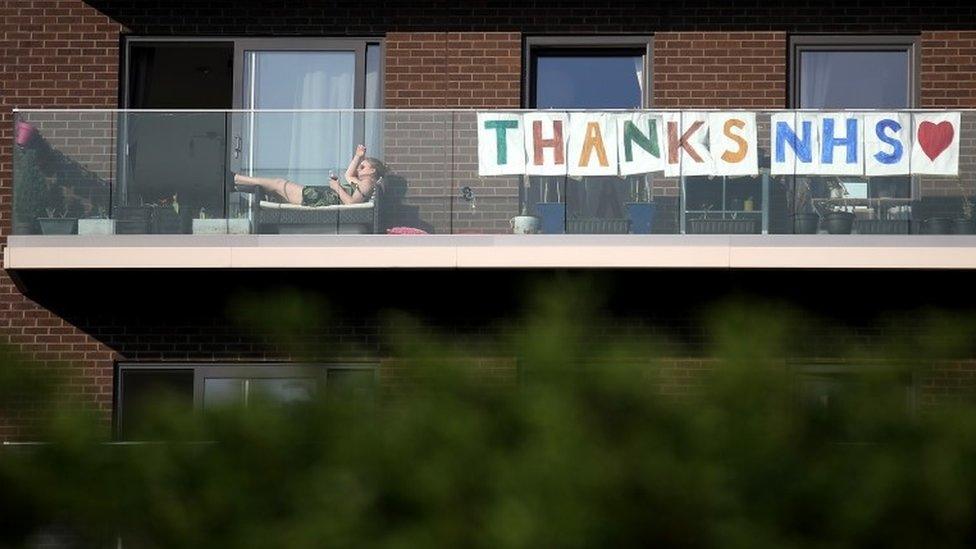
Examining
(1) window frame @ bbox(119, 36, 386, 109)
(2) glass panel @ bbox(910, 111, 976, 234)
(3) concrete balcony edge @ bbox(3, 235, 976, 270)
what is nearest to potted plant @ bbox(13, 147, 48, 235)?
(3) concrete balcony edge @ bbox(3, 235, 976, 270)

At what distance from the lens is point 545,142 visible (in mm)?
15070

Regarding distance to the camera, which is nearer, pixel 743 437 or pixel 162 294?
pixel 743 437

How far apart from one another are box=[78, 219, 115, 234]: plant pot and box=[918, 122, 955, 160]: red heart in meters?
6.85

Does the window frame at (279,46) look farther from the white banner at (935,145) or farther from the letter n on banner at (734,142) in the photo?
the white banner at (935,145)

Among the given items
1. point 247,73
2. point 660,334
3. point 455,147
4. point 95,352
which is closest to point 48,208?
point 95,352

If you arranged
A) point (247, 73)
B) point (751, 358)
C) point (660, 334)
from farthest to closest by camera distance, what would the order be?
point (247, 73), point (660, 334), point (751, 358)

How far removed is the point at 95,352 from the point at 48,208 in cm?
128

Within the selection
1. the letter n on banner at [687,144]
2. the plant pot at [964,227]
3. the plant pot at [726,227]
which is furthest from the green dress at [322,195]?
the plant pot at [964,227]

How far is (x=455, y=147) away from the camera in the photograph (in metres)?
15.1

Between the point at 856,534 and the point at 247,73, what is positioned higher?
the point at 247,73

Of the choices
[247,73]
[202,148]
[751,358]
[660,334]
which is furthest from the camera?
[247,73]

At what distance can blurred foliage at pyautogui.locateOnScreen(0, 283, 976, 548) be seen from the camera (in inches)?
68.5

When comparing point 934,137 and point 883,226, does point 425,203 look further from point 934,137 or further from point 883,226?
point 934,137

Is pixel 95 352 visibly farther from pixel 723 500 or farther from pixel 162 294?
pixel 723 500
